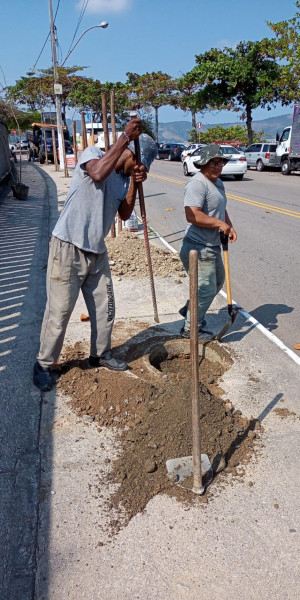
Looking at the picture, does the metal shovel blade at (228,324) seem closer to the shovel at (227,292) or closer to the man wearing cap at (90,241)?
the shovel at (227,292)

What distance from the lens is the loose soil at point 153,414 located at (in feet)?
9.66

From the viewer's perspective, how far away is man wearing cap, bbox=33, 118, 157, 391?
11.2 ft

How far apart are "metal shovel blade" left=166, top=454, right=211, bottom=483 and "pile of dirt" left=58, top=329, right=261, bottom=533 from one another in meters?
0.05

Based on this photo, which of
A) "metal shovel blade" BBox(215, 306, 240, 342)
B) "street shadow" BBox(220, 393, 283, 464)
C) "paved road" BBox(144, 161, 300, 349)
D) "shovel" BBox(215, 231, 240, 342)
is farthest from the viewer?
"paved road" BBox(144, 161, 300, 349)

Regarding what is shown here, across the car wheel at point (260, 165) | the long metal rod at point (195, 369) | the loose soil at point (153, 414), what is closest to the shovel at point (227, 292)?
the loose soil at point (153, 414)

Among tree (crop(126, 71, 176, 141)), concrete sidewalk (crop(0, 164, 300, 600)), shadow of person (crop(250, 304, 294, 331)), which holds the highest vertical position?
tree (crop(126, 71, 176, 141))

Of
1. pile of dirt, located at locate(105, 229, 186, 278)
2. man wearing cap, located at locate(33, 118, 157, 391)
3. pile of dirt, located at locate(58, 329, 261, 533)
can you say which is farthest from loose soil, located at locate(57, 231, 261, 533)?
pile of dirt, located at locate(105, 229, 186, 278)

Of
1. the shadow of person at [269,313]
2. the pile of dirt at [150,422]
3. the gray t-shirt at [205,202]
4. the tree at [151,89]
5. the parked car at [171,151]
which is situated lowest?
the parked car at [171,151]

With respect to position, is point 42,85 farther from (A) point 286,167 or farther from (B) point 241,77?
(A) point 286,167

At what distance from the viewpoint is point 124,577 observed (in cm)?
237

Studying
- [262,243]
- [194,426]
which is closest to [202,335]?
[194,426]

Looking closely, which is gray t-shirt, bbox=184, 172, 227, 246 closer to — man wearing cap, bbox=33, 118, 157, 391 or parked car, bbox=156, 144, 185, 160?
man wearing cap, bbox=33, 118, 157, 391

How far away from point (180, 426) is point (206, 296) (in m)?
1.54

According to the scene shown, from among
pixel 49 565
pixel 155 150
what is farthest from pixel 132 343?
pixel 49 565
